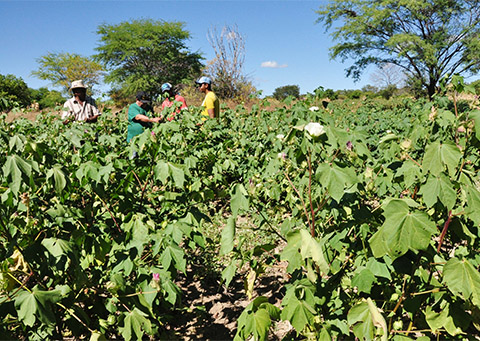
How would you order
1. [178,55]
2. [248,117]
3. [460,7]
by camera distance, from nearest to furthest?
[248,117]
[460,7]
[178,55]

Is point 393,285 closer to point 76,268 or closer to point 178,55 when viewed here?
point 76,268

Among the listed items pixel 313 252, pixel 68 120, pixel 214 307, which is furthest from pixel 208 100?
pixel 313 252

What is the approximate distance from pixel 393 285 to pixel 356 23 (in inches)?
1095

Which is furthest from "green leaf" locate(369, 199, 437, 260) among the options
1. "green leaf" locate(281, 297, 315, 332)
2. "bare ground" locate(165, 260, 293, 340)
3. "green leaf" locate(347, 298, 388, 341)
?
"bare ground" locate(165, 260, 293, 340)

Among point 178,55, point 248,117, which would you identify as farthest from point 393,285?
point 178,55

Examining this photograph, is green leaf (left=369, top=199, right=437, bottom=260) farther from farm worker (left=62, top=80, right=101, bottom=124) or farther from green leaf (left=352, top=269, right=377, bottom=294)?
farm worker (left=62, top=80, right=101, bottom=124)

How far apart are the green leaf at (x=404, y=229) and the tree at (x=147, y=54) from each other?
3775cm

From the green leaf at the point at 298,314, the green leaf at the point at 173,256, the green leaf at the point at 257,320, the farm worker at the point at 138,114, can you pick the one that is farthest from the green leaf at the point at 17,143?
the farm worker at the point at 138,114

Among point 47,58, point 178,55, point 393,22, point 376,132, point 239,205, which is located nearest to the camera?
point 239,205

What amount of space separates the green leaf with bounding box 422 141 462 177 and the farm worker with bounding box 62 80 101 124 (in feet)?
15.1

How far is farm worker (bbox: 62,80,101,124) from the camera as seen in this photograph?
492 centimetres

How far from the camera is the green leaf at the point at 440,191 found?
1.27m

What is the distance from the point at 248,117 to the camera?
6719mm

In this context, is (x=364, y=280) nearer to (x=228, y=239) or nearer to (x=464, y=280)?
(x=464, y=280)
